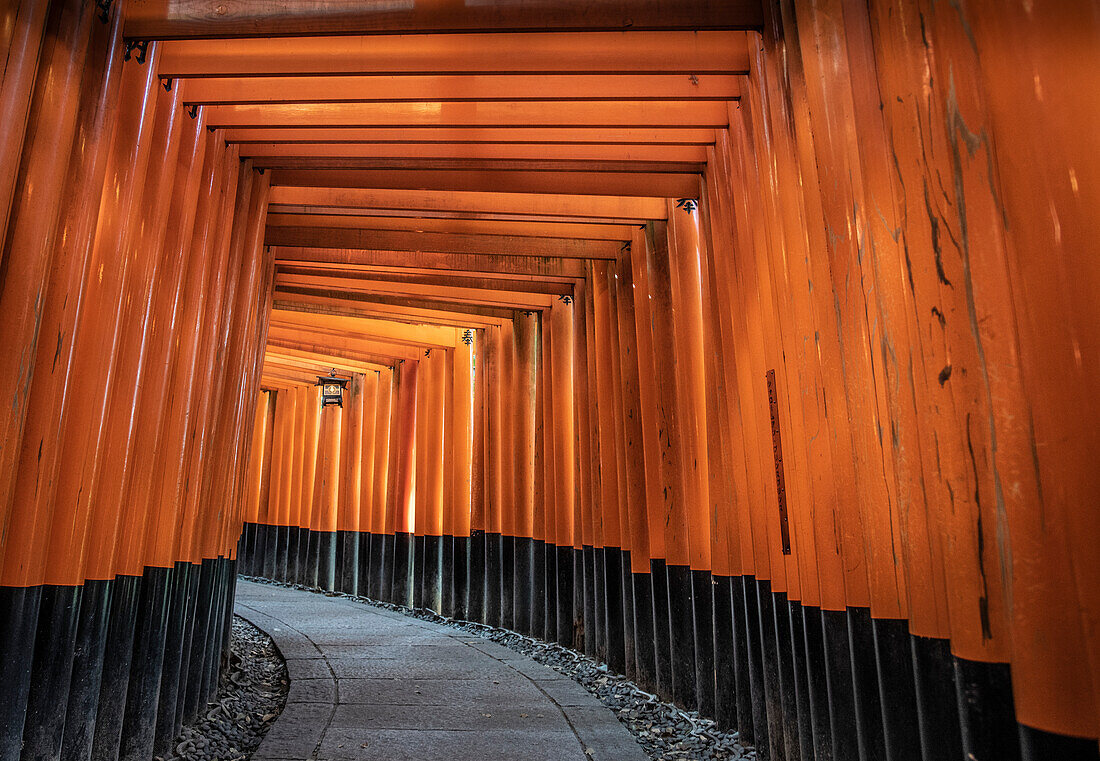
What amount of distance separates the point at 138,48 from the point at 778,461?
4053 millimetres

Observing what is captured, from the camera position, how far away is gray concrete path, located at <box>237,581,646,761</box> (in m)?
4.57

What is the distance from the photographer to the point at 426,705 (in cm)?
555

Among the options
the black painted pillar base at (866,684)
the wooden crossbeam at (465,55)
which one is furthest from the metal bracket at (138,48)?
the black painted pillar base at (866,684)

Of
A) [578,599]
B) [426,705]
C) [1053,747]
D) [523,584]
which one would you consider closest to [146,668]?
[426,705]

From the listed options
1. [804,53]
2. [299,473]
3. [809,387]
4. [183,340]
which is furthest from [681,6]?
[299,473]

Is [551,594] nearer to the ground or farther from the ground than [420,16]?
nearer to the ground

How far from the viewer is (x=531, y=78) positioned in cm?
472

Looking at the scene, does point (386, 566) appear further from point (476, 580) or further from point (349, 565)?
point (476, 580)

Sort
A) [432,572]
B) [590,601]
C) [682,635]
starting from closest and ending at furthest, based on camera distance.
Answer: [682,635], [590,601], [432,572]

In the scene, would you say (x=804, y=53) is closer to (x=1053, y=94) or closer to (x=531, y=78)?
(x=1053, y=94)

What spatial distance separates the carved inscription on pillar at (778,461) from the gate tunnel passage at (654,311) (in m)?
0.02

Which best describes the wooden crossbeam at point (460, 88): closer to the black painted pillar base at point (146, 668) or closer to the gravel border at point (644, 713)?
the black painted pillar base at point (146, 668)

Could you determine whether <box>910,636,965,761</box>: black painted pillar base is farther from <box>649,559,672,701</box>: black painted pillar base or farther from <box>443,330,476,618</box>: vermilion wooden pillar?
<box>443,330,476,618</box>: vermilion wooden pillar

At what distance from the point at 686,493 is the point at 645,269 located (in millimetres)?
2024
